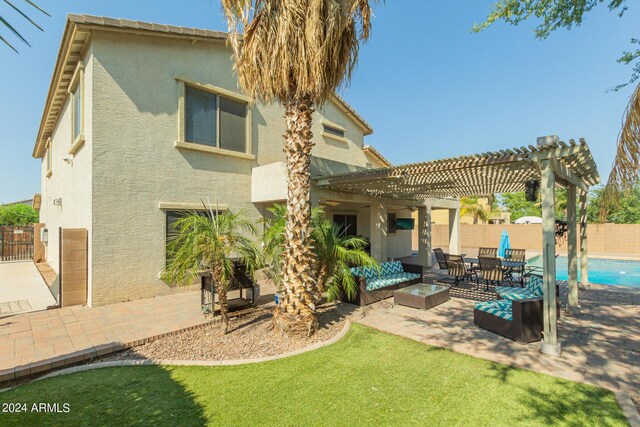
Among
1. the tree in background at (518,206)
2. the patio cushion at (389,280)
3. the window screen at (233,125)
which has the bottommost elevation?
the patio cushion at (389,280)

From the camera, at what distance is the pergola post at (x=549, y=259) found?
6285mm

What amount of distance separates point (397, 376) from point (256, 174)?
980 cm

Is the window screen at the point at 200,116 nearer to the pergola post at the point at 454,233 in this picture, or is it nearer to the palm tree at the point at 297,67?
the palm tree at the point at 297,67

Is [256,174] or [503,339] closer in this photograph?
[503,339]

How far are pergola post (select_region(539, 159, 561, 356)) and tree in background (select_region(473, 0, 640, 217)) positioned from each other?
2.49 metres

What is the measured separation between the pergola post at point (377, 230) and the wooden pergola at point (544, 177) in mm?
1105

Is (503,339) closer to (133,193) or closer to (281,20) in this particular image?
(281,20)

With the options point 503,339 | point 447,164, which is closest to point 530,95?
point 447,164

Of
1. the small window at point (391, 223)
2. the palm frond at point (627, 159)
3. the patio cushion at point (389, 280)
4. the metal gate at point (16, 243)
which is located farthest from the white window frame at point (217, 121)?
the metal gate at point (16, 243)

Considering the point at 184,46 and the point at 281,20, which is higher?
the point at 184,46

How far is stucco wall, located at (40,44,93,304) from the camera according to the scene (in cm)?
956

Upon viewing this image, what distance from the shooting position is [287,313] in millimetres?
6961

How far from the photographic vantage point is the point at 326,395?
4734 mm

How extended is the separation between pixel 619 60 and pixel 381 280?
9060 millimetres
